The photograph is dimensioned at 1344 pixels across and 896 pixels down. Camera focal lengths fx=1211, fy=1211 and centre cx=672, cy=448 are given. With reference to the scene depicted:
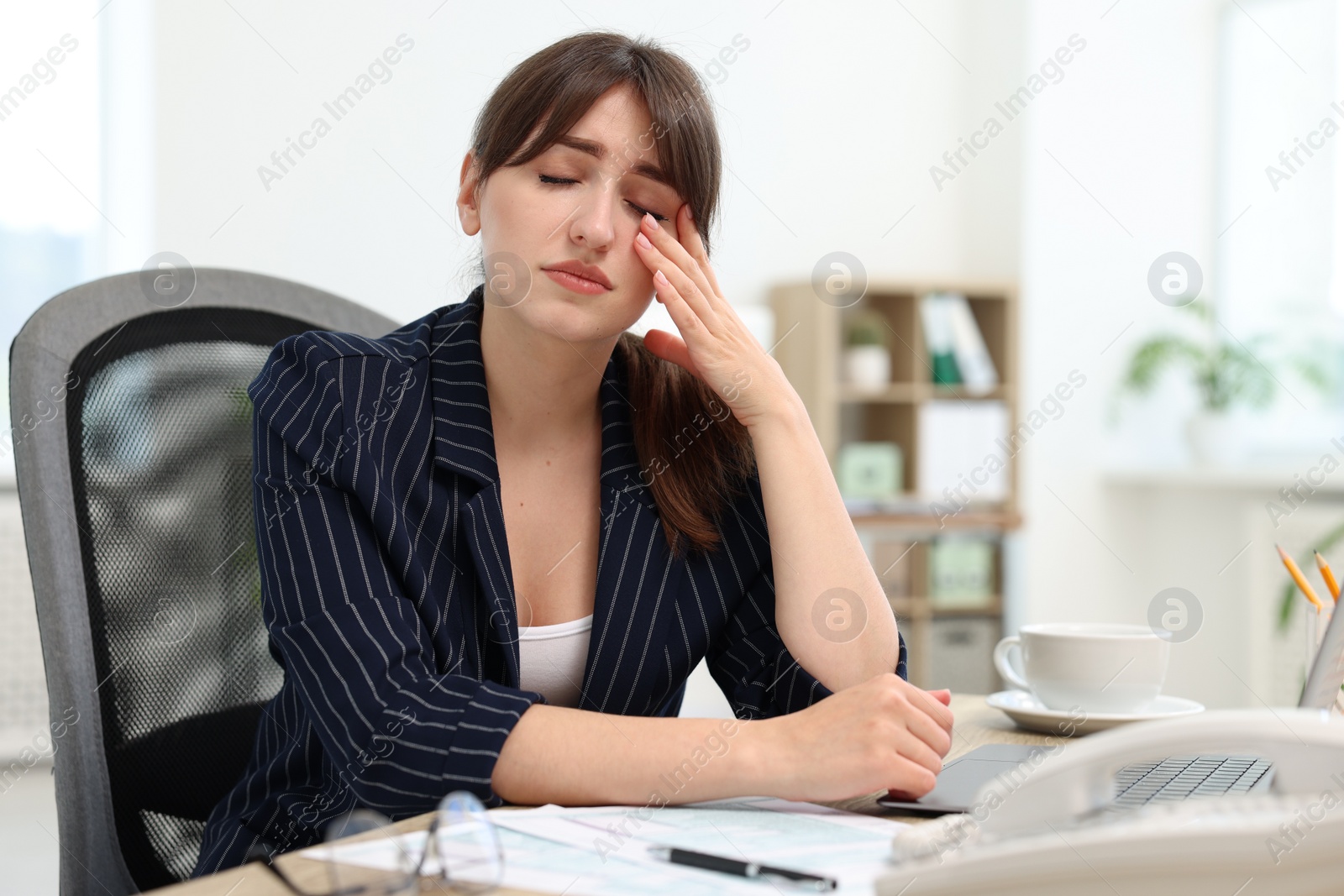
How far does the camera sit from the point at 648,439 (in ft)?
4.06

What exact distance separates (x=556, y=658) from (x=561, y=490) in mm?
179

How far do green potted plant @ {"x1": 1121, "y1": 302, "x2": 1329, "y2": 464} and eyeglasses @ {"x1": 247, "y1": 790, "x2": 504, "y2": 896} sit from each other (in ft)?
13.1

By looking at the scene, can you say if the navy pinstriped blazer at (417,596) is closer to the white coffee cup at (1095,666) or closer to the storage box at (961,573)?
the white coffee cup at (1095,666)

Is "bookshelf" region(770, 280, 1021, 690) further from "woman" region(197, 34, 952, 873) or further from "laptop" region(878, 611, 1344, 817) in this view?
"laptop" region(878, 611, 1344, 817)

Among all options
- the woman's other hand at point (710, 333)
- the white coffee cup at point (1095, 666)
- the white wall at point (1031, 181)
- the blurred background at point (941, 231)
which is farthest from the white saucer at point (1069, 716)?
the white wall at point (1031, 181)

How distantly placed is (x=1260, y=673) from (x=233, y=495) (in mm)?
3720

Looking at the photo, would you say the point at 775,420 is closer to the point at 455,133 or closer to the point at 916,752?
the point at 916,752

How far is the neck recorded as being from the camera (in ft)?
3.99

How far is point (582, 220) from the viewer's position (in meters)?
1.09

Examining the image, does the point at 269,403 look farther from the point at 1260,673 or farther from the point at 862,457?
the point at 1260,673

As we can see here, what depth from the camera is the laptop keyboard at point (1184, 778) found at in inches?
32.7

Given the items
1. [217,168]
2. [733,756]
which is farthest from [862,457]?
[733,756]

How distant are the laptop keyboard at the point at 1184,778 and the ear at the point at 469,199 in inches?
31.0

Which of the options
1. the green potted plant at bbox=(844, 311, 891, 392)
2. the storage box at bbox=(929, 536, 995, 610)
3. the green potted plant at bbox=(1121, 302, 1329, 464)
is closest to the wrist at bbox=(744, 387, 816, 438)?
the green potted plant at bbox=(844, 311, 891, 392)
